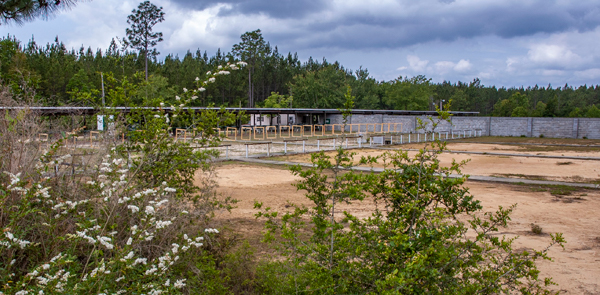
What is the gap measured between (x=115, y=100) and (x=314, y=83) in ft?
233

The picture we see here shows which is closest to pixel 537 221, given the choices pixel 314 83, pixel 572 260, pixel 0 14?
pixel 572 260

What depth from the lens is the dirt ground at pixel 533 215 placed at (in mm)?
5910

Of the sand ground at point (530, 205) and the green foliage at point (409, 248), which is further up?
the green foliage at point (409, 248)

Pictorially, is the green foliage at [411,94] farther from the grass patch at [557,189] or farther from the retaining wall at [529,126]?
the grass patch at [557,189]

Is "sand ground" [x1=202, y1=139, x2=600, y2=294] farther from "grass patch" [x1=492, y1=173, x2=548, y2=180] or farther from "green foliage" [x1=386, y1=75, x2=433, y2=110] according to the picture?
"green foliage" [x1=386, y1=75, x2=433, y2=110]

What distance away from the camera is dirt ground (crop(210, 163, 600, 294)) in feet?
19.4

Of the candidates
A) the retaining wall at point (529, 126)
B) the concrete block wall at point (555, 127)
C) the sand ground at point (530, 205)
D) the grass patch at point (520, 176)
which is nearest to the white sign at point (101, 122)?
the sand ground at point (530, 205)

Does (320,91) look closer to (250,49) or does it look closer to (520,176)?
(250,49)

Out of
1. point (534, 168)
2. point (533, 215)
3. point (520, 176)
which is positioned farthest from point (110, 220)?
point (534, 168)

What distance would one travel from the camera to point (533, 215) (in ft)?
30.3

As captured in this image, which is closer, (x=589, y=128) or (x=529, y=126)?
(x=589, y=128)

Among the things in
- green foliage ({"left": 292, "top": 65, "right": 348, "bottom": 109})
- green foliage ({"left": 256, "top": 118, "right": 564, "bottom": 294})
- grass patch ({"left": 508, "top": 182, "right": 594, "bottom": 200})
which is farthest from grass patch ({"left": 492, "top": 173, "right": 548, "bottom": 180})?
green foliage ({"left": 292, "top": 65, "right": 348, "bottom": 109})

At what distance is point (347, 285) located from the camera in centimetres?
366

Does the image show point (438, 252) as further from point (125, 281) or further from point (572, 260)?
point (572, 260)
